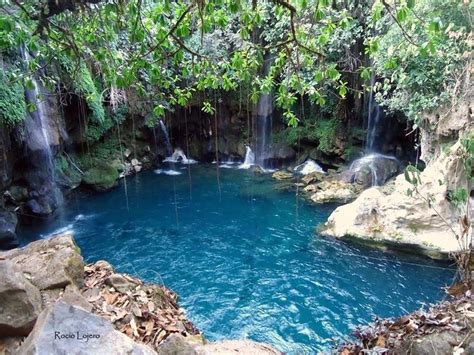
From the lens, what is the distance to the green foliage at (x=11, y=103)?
8.35 metres

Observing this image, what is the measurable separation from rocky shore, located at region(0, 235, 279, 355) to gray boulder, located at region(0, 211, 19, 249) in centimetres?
493

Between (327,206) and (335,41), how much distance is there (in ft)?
18.2

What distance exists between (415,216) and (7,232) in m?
9.40

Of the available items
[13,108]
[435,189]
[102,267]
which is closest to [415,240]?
[435,189]

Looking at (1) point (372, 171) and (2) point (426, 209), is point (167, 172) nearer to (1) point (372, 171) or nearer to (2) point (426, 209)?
(1) point (372, 171)

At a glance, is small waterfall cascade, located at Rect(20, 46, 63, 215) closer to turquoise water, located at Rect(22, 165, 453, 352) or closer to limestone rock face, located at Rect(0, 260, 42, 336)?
turquoise water, located at Rect(22, 165, 453, 352)

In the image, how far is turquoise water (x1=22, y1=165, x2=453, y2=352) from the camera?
6496 mm

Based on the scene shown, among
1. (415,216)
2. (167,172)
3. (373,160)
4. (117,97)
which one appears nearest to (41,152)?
(117,97)

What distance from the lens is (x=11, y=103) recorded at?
28.0 feet

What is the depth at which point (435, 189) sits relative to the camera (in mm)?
8133

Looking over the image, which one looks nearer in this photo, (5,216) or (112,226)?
(5,216)

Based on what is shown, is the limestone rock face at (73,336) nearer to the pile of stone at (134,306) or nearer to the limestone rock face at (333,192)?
the pile of stone at (134,306)

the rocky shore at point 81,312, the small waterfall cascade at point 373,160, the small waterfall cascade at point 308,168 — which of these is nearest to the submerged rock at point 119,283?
the rocky shore at point 81,312

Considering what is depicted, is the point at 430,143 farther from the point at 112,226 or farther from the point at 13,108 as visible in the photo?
the point at 13,108
